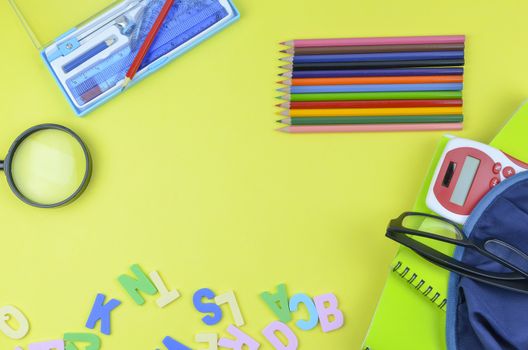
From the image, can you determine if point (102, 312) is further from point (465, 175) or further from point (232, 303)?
point (465, 175)

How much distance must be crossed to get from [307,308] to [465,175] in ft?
0.93

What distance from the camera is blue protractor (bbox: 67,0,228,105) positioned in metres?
0.77

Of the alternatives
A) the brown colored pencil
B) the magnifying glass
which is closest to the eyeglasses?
the brown colored pencil

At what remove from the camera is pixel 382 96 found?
0.75m

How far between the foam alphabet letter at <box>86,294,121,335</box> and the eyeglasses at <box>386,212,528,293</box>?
0.41 meters

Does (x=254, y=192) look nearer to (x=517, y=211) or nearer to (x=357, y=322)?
(x=357, y=322)

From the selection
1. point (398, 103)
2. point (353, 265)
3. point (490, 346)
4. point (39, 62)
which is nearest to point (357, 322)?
point (353, 265)

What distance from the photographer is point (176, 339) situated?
2.53 ft

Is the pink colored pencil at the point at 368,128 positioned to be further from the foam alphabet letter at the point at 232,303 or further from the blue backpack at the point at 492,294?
the foam alphabet letter at the point at 232,303

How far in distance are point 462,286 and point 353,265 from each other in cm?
15

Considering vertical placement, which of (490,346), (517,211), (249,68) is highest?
(249,68)

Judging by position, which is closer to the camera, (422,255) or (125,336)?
(422,255)

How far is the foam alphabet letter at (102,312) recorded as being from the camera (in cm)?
77

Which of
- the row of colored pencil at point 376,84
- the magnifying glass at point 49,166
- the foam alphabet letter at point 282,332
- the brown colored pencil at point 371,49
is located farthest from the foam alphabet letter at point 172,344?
the brown colored pencil at point 371,49
